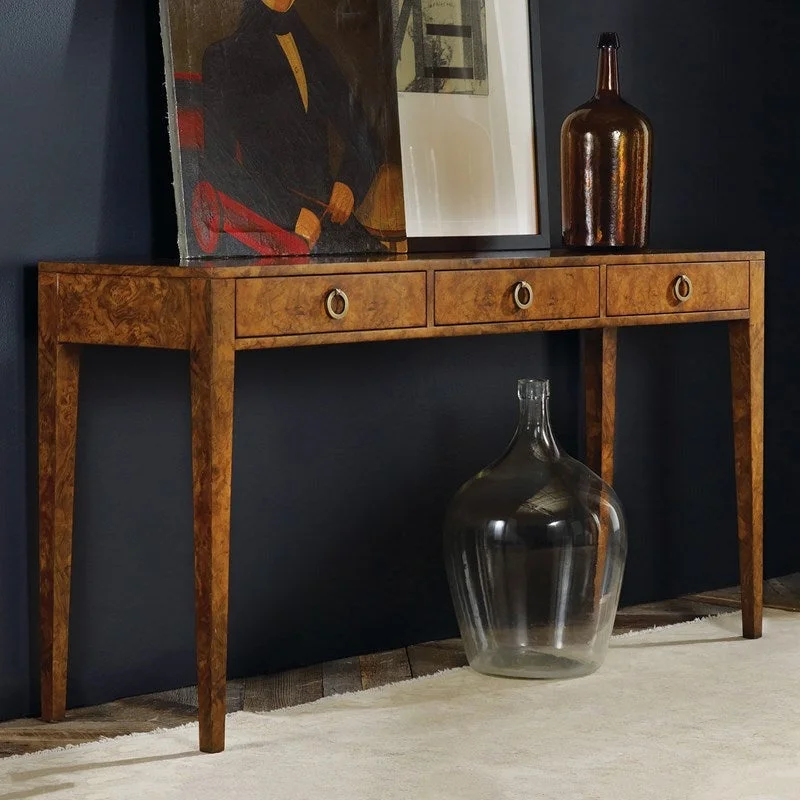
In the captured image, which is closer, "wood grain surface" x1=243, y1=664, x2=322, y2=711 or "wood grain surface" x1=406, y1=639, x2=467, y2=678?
"wood grain surface" x1=243, y1=664, x2=322, y2=711

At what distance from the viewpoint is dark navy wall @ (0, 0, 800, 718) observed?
244cm

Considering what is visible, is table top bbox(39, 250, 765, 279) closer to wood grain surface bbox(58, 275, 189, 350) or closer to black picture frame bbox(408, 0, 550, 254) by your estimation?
wood grain surface bbox(58, 275, 189, 350)

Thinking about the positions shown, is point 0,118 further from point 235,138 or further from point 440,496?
point 440,496

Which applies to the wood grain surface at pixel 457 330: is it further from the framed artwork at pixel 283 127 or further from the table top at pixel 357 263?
the framed artwork at pixel 283 127

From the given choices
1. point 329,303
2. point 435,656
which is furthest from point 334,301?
point 435,656

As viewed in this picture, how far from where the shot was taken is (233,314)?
2125 mm

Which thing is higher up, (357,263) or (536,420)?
(357,263)

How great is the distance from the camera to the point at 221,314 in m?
2.11

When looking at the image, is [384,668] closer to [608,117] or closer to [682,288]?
[682,288]

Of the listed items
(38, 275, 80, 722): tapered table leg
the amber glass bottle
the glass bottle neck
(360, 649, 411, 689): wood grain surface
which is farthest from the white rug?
the amber glass bottle

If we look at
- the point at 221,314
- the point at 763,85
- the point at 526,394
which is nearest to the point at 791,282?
the point at 763,85

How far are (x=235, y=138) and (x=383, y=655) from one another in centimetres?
112

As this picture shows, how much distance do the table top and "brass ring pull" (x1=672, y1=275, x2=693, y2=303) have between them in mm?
35

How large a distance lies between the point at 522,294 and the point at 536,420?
0.37 meters
